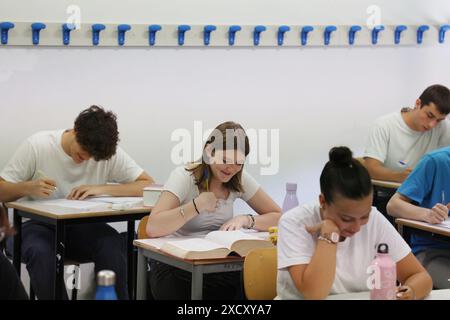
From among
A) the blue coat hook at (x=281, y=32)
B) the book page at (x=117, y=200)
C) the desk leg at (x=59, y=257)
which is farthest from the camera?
the blue coat hook at (x=281, y=32)

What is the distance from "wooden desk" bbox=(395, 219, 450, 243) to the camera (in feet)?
10.5

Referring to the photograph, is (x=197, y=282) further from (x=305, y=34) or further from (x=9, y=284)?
(x=305, y=34)

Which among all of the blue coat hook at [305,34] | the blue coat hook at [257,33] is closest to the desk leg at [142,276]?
the blue coat hook at [257,33]

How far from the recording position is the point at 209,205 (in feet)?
10.7

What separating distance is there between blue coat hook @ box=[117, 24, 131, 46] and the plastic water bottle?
3293 mm

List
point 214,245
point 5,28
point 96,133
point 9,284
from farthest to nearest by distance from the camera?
point 5,28, point 96,133, point 214,245, point 9,284

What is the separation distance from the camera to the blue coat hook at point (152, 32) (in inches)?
188

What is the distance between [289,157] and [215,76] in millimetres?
828

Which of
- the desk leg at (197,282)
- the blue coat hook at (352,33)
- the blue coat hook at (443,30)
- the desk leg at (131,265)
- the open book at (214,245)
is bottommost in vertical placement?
the desk leg at (131,265)

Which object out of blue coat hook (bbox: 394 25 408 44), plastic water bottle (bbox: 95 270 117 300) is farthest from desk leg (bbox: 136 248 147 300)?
blue coat hook (bbox: 394 25 408 44)

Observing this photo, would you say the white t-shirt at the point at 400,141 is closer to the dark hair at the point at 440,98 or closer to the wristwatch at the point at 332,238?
the dark hair at the point at 440,98

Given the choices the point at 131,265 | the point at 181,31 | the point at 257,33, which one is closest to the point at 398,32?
the point at 257,33

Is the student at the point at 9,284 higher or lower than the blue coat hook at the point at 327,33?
lower

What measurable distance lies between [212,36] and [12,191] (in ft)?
6.04
